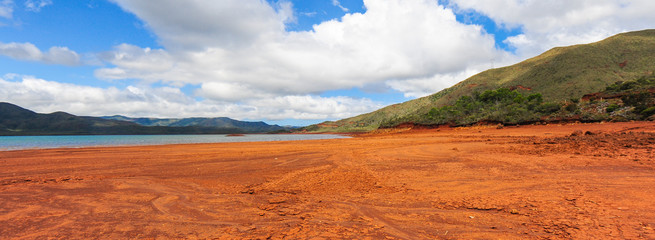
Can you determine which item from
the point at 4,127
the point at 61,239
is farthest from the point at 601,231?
the point at 4,127

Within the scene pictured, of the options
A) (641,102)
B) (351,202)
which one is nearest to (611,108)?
(641,102)

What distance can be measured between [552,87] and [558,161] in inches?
2119

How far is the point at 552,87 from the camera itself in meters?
49.7

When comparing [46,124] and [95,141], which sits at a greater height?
[46,124]

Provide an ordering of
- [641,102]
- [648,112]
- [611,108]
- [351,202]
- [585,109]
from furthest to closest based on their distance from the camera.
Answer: [585,109] < [611,108] < [641,102] < [648,112] < [351,202]

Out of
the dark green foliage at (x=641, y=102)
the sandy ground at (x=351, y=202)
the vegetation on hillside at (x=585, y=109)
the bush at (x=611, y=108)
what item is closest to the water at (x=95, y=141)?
the sandy ground at (x=351, y=202)

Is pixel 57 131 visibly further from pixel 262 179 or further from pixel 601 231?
pixel 601 231

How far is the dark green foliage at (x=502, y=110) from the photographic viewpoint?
108 feet

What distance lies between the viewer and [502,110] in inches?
1528

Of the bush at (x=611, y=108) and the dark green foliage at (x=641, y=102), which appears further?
the bush at (x=611, y=108)

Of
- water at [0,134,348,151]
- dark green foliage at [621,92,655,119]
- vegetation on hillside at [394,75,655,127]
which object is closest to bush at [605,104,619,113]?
vegetation on hillside at [394,75,655,127]

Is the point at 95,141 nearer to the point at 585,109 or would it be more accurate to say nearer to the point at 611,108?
the point at 585,109

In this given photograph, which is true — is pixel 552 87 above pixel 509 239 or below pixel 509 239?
above

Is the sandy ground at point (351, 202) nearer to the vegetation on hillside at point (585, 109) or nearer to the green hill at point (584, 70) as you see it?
the vegetation on hillside at point (585, 109)
